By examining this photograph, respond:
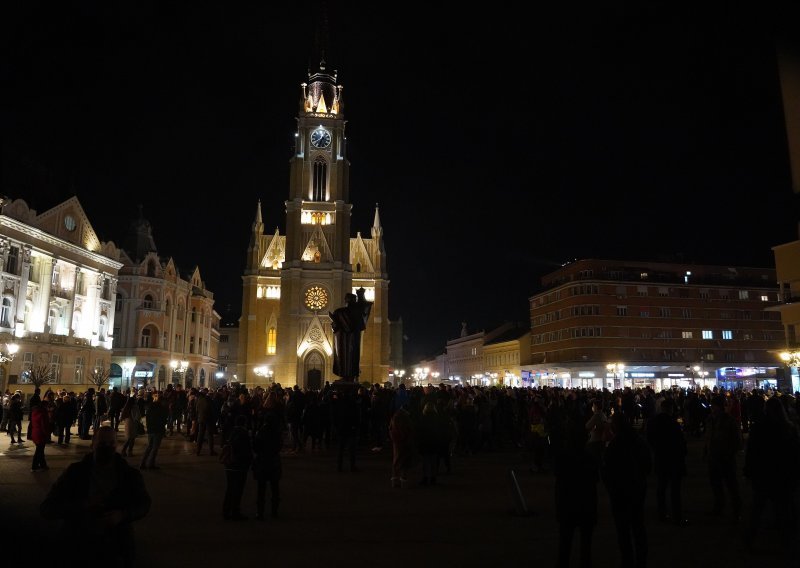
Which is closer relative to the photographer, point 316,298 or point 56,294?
point 56,294

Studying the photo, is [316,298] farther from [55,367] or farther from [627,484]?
[627,484]

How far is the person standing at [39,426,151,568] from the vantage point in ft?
13.8

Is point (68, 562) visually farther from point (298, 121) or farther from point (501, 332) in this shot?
point (501, 332)

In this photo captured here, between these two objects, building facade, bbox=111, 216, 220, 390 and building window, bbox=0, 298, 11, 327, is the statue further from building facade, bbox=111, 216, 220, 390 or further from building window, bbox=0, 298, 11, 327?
building facade, bbox=111, 216, 220, 390

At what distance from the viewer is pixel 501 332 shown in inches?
3826

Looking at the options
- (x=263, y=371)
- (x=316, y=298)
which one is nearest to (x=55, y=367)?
(x=263, y=371)

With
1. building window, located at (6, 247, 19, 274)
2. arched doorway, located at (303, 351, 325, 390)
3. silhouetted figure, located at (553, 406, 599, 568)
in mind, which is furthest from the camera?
arched doorway, located at (303, 351, 325, 390)

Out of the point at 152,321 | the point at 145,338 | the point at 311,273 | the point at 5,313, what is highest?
the point at 311,273

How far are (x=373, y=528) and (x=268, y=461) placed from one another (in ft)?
6.22

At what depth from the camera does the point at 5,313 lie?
38.6 meters

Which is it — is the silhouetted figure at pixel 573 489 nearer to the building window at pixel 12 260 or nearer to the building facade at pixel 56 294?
the building facade at pixel 56 294

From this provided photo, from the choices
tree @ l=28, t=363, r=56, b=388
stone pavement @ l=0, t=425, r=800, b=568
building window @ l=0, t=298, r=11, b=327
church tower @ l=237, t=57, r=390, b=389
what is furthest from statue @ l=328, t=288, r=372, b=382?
church tower @ l=237, t=57, r=390, b=389

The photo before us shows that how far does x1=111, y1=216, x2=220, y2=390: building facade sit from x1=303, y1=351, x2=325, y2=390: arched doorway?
12272 millimetres

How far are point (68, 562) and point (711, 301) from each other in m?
72.9
